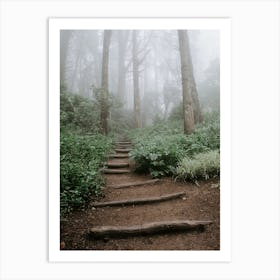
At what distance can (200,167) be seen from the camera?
3424 mm

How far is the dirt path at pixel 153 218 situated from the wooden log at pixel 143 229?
0.04 m

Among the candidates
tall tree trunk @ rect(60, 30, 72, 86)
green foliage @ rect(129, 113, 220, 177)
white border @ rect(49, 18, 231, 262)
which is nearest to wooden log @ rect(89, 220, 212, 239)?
white border @ rect(49, 18, 231, 262)

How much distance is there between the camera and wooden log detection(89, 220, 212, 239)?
8.44 feet

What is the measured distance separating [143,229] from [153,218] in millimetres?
208

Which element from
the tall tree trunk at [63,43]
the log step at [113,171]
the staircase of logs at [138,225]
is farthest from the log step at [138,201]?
the tall tree trunk at [63,43]

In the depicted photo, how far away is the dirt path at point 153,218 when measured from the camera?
8.49ft

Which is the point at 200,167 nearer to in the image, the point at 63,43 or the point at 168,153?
the point at 168,153

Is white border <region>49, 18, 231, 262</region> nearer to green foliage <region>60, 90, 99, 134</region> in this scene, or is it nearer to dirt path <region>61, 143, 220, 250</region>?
dirt path <region>61, 143, 220, 250</region>

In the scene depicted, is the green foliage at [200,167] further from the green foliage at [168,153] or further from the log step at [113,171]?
the log step at [113,171]
